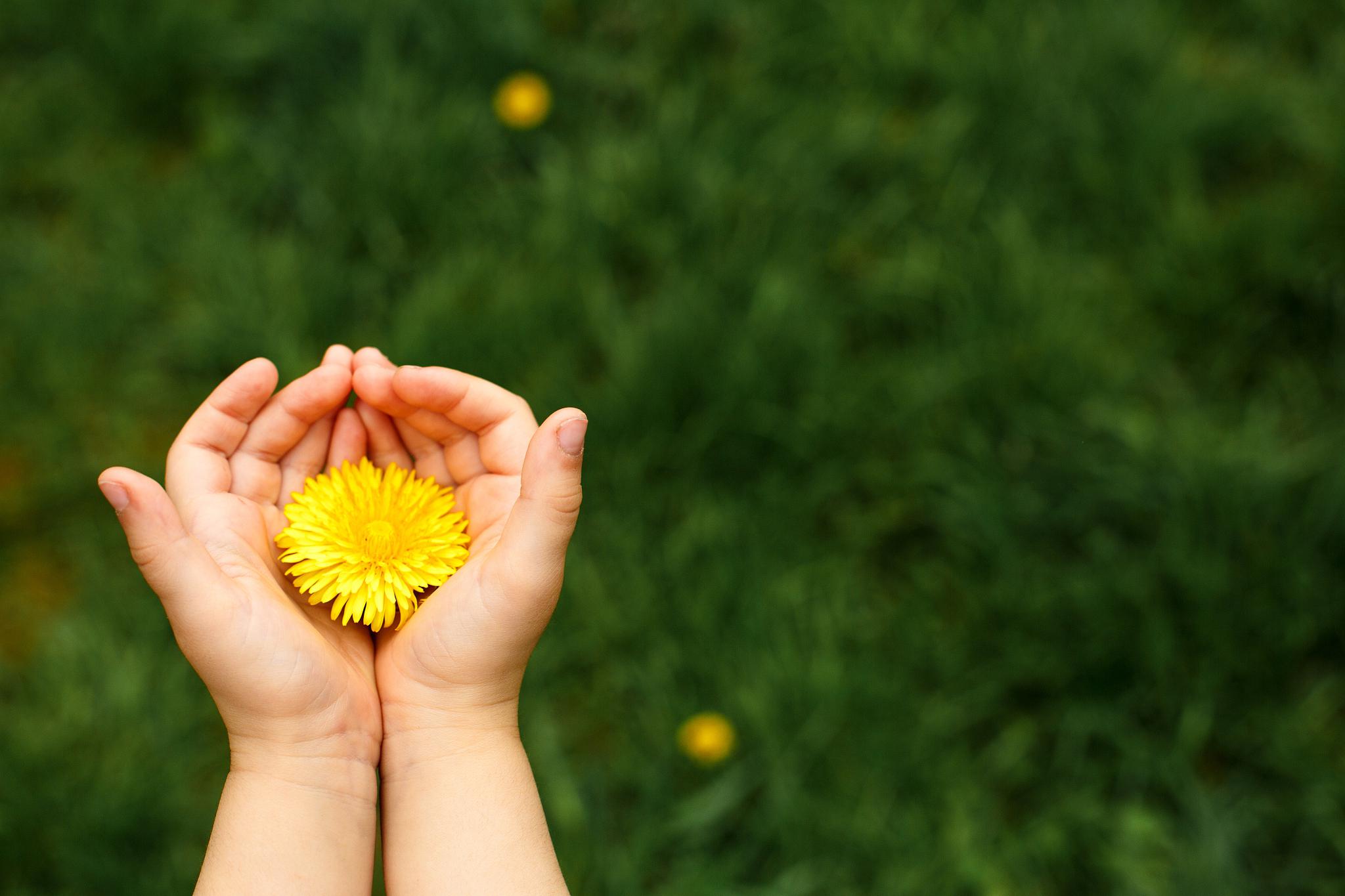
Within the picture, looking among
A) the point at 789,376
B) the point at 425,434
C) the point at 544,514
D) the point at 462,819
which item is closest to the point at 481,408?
the point at 425,434

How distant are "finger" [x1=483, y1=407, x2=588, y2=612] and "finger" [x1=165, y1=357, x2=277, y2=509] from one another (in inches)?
13.4

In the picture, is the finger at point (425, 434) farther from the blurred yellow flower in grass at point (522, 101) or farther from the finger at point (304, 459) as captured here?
the blurred yellow flower in grass at point (522, 101)

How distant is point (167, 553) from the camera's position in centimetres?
106

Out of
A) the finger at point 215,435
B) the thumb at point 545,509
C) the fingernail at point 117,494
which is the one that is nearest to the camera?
the fingernail at point 117,494

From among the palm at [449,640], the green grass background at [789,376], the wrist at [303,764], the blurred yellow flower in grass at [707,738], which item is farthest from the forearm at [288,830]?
the blurred yellow flower in grass at [707,738]

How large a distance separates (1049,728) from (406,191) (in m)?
1.66

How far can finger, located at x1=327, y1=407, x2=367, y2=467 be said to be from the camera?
134 cm

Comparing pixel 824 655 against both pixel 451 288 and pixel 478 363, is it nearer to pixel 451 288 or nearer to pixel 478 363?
pixel 478 363

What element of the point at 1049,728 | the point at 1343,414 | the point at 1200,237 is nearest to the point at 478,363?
the point at 1049,728

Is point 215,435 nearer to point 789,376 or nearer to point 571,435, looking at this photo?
point 571,435

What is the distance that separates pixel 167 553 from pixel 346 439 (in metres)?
0.33

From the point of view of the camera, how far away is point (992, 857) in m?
1.72

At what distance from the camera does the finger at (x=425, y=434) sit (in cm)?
127

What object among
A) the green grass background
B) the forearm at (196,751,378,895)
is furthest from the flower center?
the green grass background
